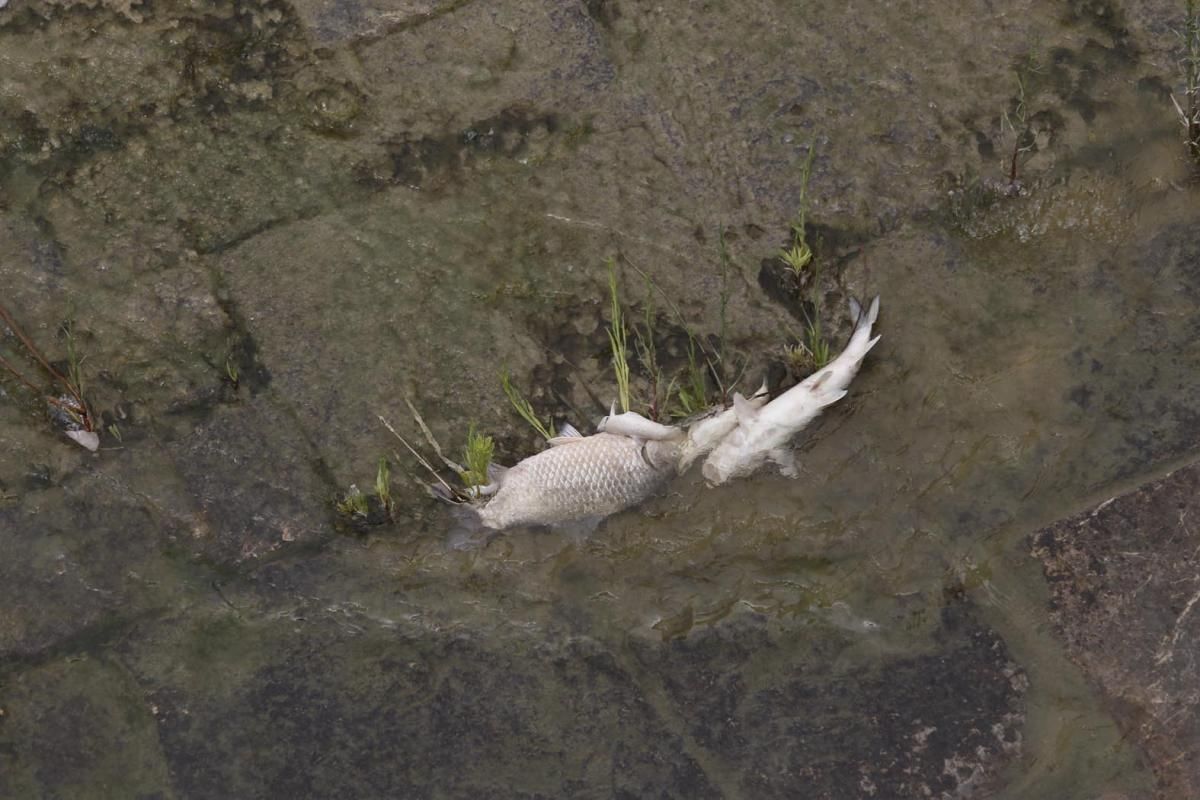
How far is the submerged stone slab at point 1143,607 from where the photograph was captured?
3.74 m

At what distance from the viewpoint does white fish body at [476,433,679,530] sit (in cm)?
394

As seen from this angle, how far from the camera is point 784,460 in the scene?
3.98 metres

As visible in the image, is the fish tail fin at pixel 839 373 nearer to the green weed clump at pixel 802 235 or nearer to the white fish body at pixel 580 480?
the green weed clump at pixel 802 235

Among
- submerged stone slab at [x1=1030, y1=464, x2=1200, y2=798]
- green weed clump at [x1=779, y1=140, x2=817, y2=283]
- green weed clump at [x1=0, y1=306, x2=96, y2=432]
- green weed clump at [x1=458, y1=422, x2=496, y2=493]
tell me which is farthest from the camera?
green weed clump at [x1=0, y1=306, x2=96, y2=432]

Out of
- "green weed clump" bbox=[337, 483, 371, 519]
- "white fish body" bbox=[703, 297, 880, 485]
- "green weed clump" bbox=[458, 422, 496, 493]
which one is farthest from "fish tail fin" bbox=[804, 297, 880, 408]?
"green weed clump" bbox=[337, 483, 371, 519]

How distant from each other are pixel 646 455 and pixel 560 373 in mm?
436

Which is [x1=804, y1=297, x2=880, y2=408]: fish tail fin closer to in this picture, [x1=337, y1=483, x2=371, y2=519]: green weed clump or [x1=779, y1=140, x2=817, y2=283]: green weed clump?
[x1=779, y1=140, x2=817, y2=283]: green weed clump

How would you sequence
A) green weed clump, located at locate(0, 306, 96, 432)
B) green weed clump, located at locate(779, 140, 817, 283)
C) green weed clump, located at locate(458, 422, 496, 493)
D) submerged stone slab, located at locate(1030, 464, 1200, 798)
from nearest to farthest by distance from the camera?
submerged stone slab, located at locate(1030, 464, 1200, 798)
green weed clump, located at locate(458, 422, 496, 493)
green weed clump, located at locate(779, 140, 817, 283)
green weed clump, located at locate(0, 306, 96, 432)

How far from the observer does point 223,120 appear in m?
4.28

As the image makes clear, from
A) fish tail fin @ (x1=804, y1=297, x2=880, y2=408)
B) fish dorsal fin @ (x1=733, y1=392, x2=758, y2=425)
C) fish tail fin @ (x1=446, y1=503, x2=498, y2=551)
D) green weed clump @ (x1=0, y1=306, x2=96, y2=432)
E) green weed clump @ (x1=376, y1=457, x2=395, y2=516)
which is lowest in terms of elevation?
fish tail fin @ (x1=446, y1=503, x2=498, y2=551)

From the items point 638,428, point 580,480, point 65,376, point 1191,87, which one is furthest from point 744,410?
point 65,376

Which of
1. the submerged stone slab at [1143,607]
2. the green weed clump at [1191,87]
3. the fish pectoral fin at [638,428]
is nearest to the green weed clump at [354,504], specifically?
the fish pectoral fin at [638,428]

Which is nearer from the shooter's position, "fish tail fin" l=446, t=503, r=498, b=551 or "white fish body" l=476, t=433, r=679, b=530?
"white fish body" l=476, t=433, r=679, b=530

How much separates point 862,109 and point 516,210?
49.5 inches
